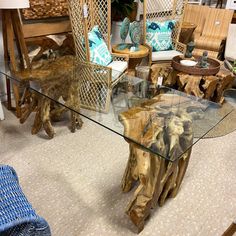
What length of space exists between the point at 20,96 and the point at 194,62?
75.4 inches

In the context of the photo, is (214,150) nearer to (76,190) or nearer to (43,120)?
(76,190)

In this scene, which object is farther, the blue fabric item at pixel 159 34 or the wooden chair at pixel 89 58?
the blue fabric item at pixel 159 34

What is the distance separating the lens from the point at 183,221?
5.01 feet

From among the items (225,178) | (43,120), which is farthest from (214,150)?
(43,120)

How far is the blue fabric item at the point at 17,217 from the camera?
2.90 ft

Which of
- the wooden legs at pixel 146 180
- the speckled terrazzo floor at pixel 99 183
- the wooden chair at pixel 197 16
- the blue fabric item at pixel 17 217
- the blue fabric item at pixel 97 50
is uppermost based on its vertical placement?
the wooden chair at pixel 197 16

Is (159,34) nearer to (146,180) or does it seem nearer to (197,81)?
(197,81)

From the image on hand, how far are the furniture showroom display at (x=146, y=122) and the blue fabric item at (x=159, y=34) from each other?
1311 millimetres

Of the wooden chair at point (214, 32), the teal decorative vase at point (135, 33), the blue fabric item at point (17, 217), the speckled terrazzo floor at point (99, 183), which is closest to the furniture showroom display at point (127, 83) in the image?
the teal decorative vase at point (135, 33)

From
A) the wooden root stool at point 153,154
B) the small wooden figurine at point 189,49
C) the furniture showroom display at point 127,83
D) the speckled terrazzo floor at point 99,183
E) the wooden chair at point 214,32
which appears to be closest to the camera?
Answer: the wooden root stool at point 153,154

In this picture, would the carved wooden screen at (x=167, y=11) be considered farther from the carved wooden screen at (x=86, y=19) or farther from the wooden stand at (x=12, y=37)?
the wooden stand at (x=12, y=37)

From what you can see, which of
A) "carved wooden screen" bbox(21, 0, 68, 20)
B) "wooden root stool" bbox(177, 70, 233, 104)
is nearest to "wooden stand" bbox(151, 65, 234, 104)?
"wooden root stool" bbox(177, 70, 233, 104)

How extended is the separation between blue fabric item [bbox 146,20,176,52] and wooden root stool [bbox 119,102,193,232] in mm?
1956

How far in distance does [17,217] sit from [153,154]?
0.72 metres
